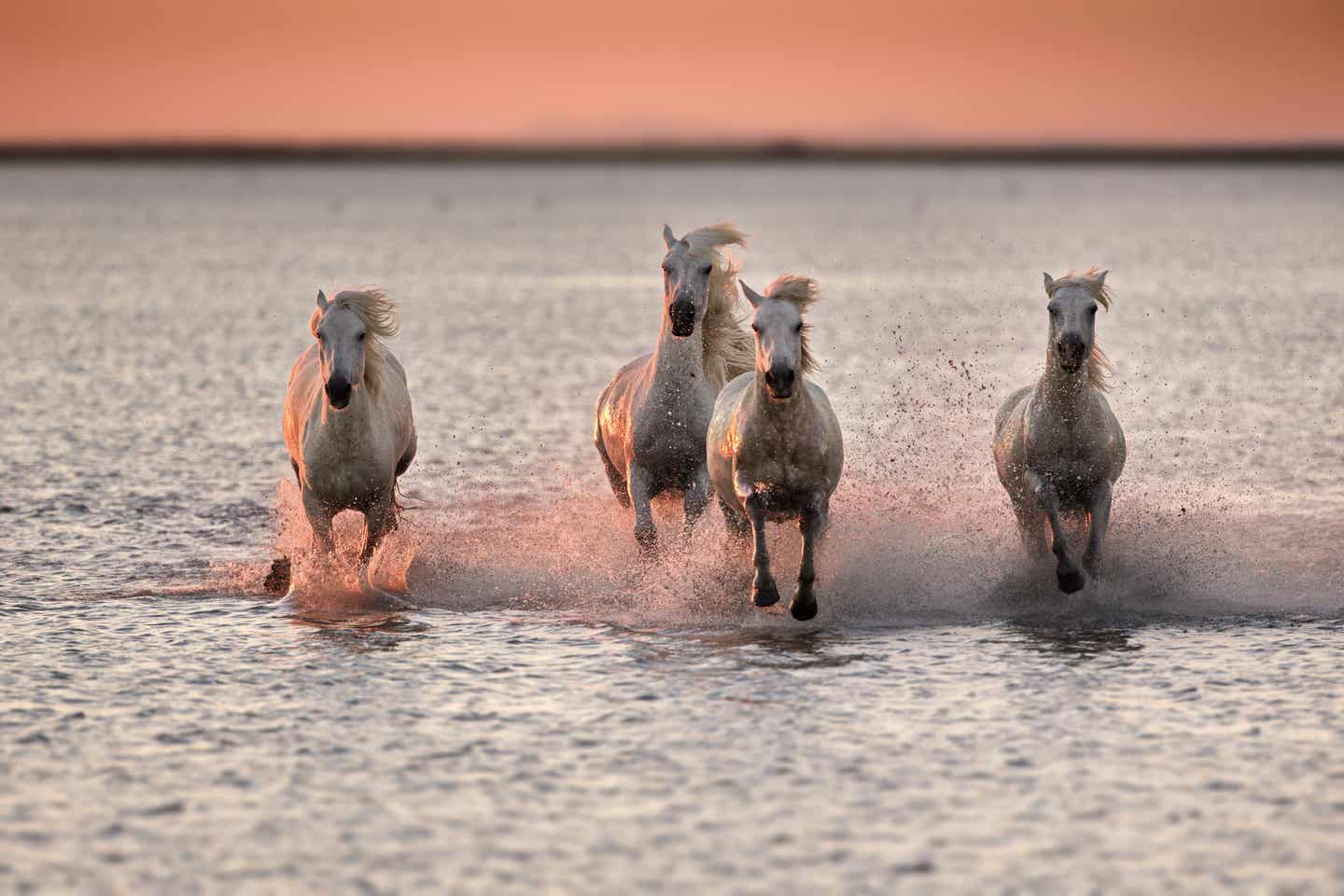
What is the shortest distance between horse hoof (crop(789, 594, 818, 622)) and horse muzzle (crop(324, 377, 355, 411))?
3079mm

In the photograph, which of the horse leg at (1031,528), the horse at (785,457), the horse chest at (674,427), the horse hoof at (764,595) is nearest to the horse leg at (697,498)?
the horse chest at (674,427)

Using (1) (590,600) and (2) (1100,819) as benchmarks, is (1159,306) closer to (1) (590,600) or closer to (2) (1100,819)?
(1) (590,600)

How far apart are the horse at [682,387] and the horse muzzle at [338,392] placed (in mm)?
2190

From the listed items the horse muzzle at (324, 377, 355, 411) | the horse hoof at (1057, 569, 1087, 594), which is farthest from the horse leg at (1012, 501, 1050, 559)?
the horse muzzle at (324, 377, 355, 411)

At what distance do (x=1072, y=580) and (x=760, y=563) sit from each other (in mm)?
2045

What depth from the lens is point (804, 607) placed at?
11.1m

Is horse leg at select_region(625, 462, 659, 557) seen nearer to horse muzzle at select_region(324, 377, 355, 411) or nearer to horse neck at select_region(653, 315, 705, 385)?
horse neck at select_region(653, 315, 705, 385)

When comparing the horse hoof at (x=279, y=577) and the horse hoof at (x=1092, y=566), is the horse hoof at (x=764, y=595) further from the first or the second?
the horse hoof at (x=279, y=577)

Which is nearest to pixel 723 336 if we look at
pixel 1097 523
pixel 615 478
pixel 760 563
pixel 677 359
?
pixel 677 359

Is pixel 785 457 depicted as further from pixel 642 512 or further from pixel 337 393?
pixel 337 393

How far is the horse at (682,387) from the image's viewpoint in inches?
469

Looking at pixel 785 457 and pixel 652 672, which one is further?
pixel 785 457

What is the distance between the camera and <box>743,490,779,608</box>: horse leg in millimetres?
11141

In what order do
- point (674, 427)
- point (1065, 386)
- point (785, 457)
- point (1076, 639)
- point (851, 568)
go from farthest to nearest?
point (851, 568) < point (674, 427) < point (1065, 386) < point (785, 457) < point (1076, 639)
